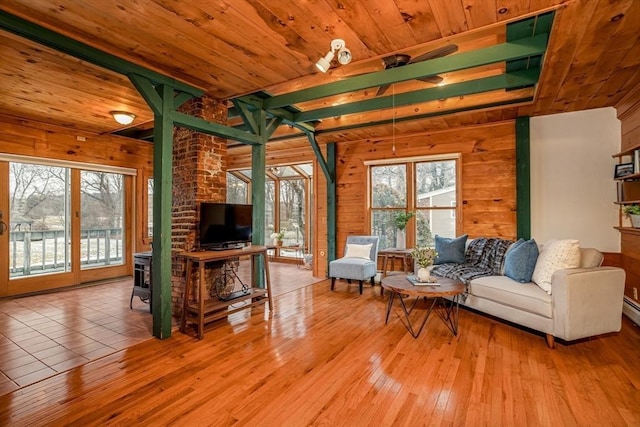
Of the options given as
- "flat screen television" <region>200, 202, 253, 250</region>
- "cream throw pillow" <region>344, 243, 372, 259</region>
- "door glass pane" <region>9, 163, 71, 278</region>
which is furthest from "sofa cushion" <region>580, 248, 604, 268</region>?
"door glass pane" <region>9, 163, 71, 278</region>

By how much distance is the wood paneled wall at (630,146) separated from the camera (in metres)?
3.46

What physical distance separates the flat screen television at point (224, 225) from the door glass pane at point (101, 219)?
343 cm

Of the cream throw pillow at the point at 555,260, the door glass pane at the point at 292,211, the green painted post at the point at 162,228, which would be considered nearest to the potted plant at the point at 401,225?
the cream throw pillow at the point at 555,260

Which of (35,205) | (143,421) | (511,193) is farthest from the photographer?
(35,205)

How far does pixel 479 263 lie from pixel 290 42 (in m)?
3.52

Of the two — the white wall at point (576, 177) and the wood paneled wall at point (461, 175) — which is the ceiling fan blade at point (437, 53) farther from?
the white wall at point (576, 177)

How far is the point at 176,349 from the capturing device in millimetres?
2809

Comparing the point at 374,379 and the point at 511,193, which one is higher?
the point at 511,193

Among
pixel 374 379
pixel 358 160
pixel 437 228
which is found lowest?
pixel 374 379

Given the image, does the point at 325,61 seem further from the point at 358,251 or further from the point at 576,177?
the point at 576,177

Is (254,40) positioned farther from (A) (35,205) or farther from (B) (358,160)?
(A) (35,205)

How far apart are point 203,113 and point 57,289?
396 cm

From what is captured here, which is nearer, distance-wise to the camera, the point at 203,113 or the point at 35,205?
the point at 203,113

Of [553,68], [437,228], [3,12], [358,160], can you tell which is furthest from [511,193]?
[3,12]
